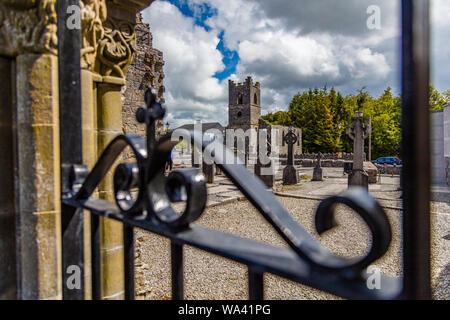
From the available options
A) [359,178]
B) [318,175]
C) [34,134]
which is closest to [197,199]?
[34,134]

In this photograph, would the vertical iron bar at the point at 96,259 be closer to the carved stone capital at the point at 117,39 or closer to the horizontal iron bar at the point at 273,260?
the horizontal iron bar at the point at 273,260

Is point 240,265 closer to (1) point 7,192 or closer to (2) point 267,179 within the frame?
(1) point 7,192

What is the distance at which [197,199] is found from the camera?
29.2 inches

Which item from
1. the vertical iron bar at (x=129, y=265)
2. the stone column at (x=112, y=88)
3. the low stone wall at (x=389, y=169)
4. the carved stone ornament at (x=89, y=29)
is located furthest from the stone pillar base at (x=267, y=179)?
the vertical iron bar at (x=129, y=265)

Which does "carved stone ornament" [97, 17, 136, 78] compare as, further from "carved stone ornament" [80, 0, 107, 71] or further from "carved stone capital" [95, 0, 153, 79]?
"carved stone ornament" [80, 0, 107, 71]

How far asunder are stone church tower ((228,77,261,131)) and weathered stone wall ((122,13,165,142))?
3614 cm

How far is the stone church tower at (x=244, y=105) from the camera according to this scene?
160ft

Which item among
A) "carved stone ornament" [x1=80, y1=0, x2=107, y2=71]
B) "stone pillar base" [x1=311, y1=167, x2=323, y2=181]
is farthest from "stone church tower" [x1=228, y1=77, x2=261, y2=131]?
"carved stone ornament" [x1=80, y1=0, x2=107, y2=71]

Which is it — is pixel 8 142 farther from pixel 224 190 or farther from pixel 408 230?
pixel 224 190

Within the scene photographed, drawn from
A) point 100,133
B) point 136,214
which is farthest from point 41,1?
point 136,214

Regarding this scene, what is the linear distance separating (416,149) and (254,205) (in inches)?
14.3

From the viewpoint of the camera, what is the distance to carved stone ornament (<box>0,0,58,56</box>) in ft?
4.30

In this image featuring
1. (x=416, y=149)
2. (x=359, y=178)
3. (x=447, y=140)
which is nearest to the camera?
(x=416, y=149)
